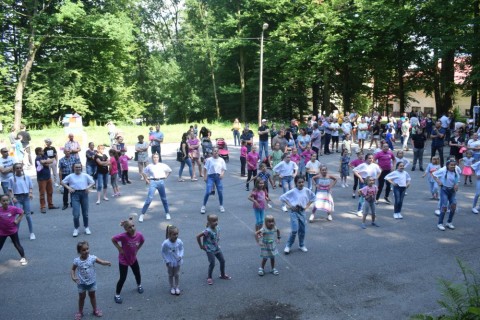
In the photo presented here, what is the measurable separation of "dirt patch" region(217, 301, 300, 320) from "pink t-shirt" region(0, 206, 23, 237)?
14.8 feet

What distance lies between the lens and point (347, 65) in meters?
35.2

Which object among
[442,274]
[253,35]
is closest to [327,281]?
[442,274]

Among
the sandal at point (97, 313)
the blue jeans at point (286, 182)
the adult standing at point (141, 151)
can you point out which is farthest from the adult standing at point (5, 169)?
the blue jeans at point (286, 182)

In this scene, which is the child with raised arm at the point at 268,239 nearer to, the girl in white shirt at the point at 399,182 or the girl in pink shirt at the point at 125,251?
the girl in pink shirt at the point at 125,251

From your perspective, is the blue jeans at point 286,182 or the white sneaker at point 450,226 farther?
the blue jeans at point 286,182

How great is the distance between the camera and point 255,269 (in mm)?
8008

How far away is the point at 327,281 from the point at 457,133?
1255 centimetres

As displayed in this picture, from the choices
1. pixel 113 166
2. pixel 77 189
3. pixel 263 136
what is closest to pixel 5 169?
pixel 77 189

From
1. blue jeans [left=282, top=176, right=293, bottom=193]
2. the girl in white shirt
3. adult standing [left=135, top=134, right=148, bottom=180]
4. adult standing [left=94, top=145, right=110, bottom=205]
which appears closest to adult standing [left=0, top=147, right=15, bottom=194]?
adult standing [left=94, top=145, right=110, bottom=205]

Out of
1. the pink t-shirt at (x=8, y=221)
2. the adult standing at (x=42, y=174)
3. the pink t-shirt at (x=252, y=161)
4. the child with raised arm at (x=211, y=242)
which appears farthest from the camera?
the pink t-shirt at (x=252, y=161)

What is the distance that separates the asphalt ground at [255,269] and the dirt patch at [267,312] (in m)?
0.02

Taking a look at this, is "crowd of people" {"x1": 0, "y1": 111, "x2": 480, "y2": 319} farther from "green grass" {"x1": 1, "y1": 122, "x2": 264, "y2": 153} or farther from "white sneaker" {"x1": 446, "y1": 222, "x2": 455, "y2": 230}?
"green grass" {"x1": 1, "y1": 122, "x2": 264, "y2": 153}

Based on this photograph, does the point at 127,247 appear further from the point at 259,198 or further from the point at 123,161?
the point at 123,161

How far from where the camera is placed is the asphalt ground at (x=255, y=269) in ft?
21.5
